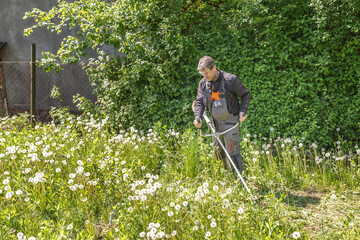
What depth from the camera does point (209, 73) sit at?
12.9 ft

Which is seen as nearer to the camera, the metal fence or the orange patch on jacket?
the orange patch on jacket

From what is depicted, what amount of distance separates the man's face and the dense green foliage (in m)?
1.62

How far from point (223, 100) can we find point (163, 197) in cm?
143

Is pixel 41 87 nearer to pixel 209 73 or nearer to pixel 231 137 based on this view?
pixel 209 73

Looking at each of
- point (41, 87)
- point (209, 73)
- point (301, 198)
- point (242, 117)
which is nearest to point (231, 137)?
point (242, 117)

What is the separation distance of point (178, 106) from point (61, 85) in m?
5.33

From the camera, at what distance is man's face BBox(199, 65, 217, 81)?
3887mm

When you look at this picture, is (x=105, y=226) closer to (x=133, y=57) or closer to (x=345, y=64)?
(x=133, y=57)

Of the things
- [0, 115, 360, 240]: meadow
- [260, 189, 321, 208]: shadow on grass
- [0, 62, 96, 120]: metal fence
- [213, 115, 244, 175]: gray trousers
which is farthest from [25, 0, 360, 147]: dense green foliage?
[0, 62, 96, 120]: metal fence

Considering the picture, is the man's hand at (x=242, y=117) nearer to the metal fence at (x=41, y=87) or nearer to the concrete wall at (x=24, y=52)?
the metal fence at (x=41, y=87)

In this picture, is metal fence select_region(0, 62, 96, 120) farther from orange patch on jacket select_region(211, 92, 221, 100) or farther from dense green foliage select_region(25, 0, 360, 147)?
orange patch on jacket select_region(211, 92, 221, 100)

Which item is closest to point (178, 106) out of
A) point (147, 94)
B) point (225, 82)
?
point (147, 94)

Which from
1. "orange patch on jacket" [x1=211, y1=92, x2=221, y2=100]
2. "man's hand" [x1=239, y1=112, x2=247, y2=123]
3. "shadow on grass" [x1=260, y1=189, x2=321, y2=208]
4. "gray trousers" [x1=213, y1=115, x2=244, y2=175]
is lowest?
"shadow on grass" [x1=260, y1=189, x2=321, y2=208]

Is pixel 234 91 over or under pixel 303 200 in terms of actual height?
over
